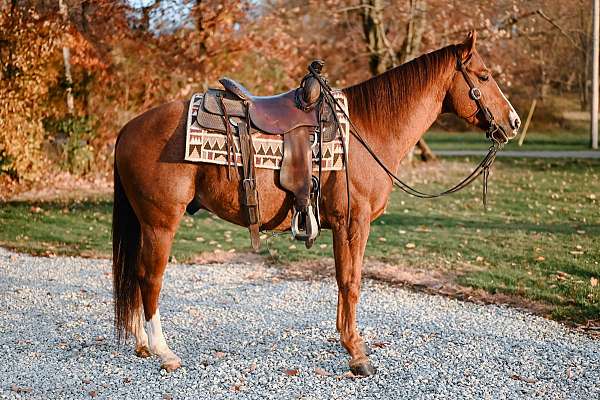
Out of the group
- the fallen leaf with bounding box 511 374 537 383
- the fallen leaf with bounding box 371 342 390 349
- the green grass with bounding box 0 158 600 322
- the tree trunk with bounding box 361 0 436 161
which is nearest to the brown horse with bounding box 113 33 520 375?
the fallen leaf with bounding box 371 342 390 349

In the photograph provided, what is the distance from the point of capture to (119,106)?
1525 centimetres

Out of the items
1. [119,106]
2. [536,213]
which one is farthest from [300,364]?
[119,106]

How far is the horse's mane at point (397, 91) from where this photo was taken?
4.74 meters

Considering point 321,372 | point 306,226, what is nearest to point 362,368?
point 321,372

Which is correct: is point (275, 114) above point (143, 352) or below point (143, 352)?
above

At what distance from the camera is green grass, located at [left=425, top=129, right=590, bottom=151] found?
2386cm

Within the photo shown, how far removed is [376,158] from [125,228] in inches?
73.3

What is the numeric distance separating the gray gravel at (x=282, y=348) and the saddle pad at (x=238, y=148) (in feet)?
4.62

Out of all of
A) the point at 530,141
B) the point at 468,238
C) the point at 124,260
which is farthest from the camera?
the point at 530,141

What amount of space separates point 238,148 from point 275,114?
347 millimetres

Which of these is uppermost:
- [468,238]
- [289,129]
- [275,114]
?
[275,114]

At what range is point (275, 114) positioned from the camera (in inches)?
182

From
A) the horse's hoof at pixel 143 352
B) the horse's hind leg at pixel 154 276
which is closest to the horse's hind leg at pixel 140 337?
the horse's hoof at pixel 143 352

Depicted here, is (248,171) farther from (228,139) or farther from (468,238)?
(468,238)
